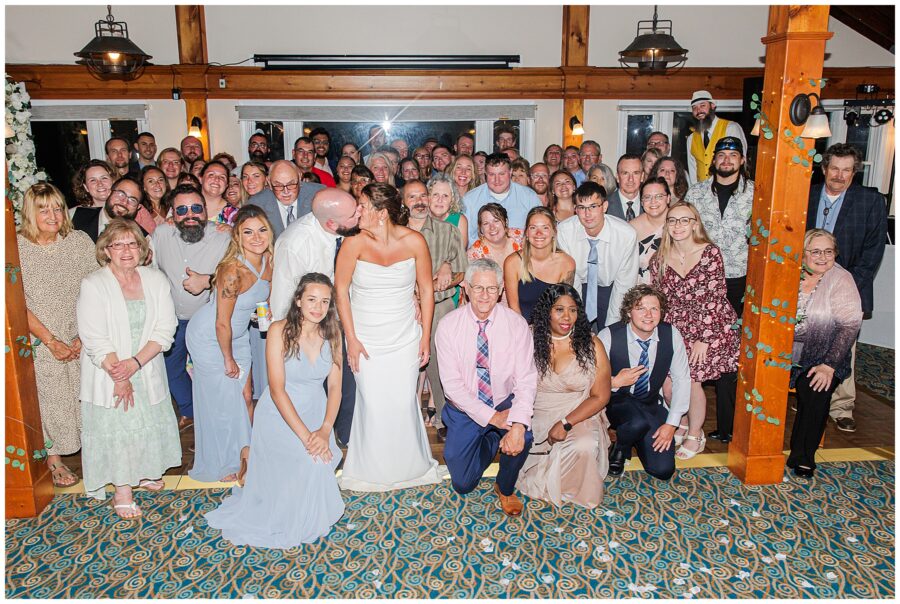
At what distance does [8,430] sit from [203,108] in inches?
283

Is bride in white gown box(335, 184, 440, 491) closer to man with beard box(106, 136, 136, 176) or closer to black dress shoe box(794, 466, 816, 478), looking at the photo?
black dress shoe box(794, 466, 816, 478)

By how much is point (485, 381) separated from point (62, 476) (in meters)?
2.71

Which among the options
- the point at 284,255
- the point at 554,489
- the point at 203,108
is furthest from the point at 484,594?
the point at 203,108

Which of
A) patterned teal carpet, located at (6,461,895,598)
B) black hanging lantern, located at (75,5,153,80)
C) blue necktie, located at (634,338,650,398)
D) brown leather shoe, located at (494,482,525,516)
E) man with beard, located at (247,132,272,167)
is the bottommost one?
patterned teal carpet, located at (6,461,895,598)

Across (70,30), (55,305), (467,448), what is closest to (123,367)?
(55,305)

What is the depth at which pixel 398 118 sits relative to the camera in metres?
10.1

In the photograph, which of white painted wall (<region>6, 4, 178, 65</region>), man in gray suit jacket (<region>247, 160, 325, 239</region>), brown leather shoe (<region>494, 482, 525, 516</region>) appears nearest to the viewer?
brown leather shoe (<region>494, 482, 525, 516</region>)

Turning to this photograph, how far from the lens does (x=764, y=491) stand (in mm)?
3941

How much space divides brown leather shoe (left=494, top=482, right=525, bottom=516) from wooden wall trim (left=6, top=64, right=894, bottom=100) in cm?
747

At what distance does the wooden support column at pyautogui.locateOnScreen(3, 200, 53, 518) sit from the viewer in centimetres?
361

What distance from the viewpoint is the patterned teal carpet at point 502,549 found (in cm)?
314

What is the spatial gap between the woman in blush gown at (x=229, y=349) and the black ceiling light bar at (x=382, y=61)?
6.60 m

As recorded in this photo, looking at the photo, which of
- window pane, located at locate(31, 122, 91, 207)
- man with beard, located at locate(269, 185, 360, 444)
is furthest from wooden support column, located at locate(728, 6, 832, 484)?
window pane, located at locate(31, 122, 91, 207)

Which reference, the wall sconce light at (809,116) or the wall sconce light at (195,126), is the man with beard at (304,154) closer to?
the wall sconce light at (195,126)
